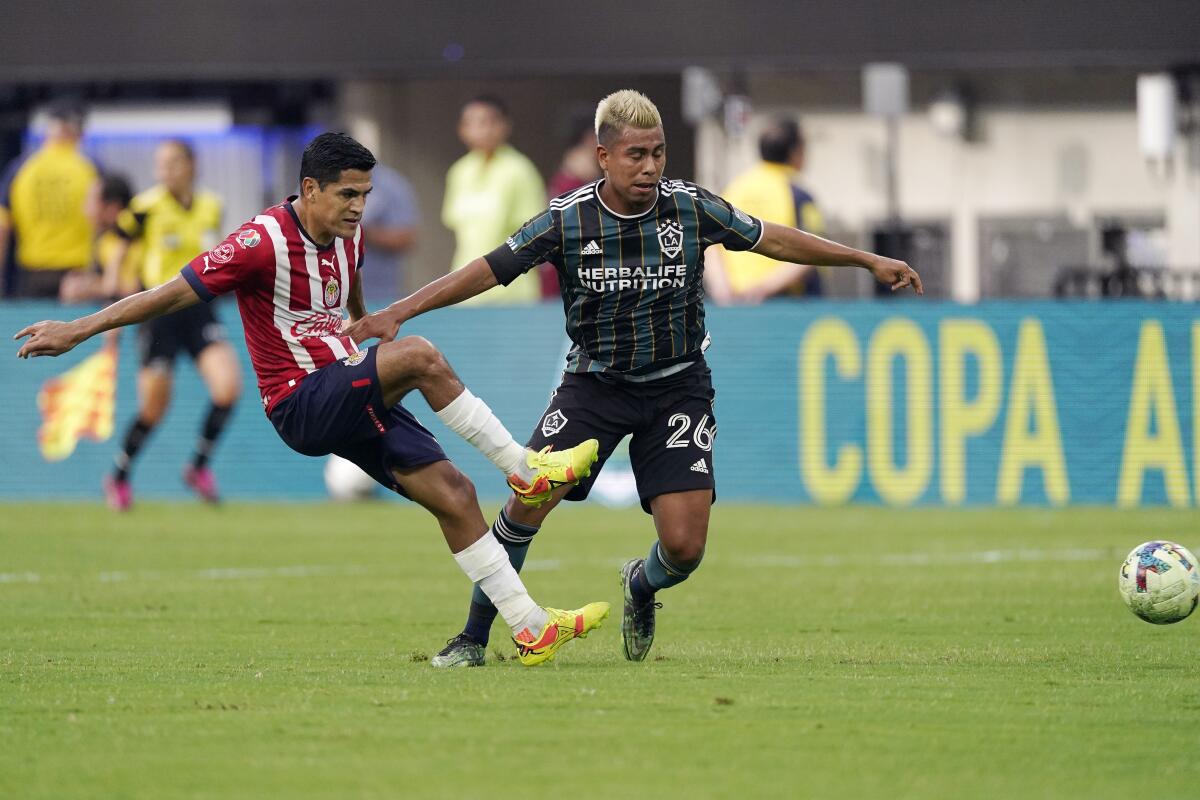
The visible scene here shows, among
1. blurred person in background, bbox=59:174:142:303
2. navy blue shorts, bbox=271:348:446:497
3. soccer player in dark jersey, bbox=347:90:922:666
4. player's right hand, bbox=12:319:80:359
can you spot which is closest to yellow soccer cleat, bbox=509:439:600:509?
soccer player in dark jersey, bbox=347:90:922:666

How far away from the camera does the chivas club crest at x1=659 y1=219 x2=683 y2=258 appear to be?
766 cm

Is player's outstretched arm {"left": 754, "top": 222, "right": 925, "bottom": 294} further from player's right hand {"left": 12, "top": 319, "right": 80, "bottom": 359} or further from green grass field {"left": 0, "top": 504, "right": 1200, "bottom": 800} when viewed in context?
player's right hand {"left": 12, "top": 319, "right": 80, "bottom": 359}

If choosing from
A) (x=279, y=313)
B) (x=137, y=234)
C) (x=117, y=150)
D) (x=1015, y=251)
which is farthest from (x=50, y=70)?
(x=279, y=313)

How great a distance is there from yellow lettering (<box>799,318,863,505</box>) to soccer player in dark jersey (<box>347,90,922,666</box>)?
829 cm

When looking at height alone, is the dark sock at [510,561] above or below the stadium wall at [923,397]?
below

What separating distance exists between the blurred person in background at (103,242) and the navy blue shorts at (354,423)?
9709 millimetres

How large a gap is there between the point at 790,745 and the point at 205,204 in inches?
463

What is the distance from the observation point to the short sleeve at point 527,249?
7504 mm

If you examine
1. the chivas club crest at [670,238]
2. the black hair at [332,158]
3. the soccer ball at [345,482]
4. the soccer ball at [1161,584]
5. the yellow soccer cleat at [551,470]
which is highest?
the black hair at [332,158]

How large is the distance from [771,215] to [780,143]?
70 centimetres

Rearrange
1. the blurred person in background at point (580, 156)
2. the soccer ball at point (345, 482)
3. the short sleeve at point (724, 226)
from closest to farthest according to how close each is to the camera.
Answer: the short sleeve at point (724, 226), the blurred person in background at point (580, 156), the soccer ball at point (345, 482)

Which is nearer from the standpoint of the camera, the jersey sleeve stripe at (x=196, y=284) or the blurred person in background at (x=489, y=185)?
the jersey sleeve stripe at (x=196, y=284)

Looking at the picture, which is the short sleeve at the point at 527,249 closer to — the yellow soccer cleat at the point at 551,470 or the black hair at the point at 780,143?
the yellow soccer cleat at the point at 551,470

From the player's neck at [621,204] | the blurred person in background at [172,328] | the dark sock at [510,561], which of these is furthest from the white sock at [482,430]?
the blurred person in background at [172,328]
